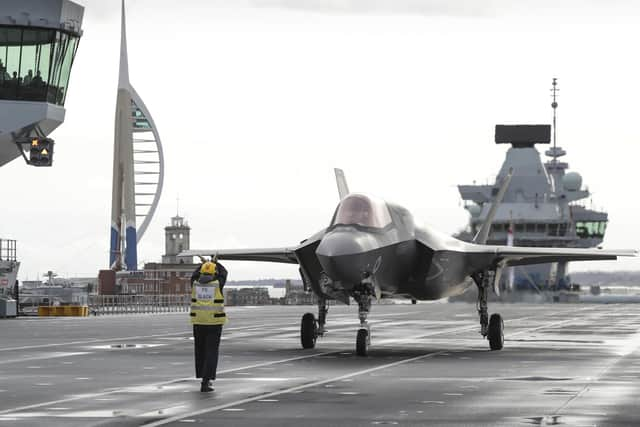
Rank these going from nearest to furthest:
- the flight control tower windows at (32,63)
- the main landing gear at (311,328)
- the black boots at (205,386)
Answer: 1. the black boots at (205,386)
2. the main landing gear at (311,328)
3. the flight control tower windows at (32,63)

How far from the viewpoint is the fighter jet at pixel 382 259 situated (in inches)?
993

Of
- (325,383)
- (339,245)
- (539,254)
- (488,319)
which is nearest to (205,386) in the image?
(325,383)

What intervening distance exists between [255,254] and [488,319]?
6.29 m

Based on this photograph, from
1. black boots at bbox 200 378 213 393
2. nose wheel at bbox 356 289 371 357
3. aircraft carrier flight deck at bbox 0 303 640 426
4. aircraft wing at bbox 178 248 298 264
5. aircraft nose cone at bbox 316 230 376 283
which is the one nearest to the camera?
aircraft carrier flight deck at bbox 0 303 640 426

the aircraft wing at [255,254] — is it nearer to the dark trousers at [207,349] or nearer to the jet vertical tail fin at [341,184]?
the jet vertical tail fin at [341,184]

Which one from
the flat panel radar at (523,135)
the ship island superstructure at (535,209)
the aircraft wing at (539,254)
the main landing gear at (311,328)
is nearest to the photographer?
the main landing gear at (311,328)

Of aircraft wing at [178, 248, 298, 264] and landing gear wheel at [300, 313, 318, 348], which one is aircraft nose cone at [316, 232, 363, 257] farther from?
aircraft wing at [178, 248, 298, 264]

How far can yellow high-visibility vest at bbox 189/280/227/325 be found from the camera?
18.5 meters

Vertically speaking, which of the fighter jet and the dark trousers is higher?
the fighter jet

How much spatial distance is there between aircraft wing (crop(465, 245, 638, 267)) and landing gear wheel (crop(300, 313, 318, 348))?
4177mm

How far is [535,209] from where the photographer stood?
134m

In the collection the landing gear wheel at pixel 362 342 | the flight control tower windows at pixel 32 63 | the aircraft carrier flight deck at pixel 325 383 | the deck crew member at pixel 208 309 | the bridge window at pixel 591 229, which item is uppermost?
the flight control tower windows at pixel 32 63

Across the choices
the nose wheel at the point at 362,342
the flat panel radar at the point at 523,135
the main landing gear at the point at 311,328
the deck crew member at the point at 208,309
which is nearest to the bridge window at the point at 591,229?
the flat panel radar at the point at 523,135

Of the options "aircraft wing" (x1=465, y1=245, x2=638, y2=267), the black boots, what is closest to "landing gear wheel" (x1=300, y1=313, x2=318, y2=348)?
"aircraft wing" (x1=465, y1=245, x2=638, y2=267)
